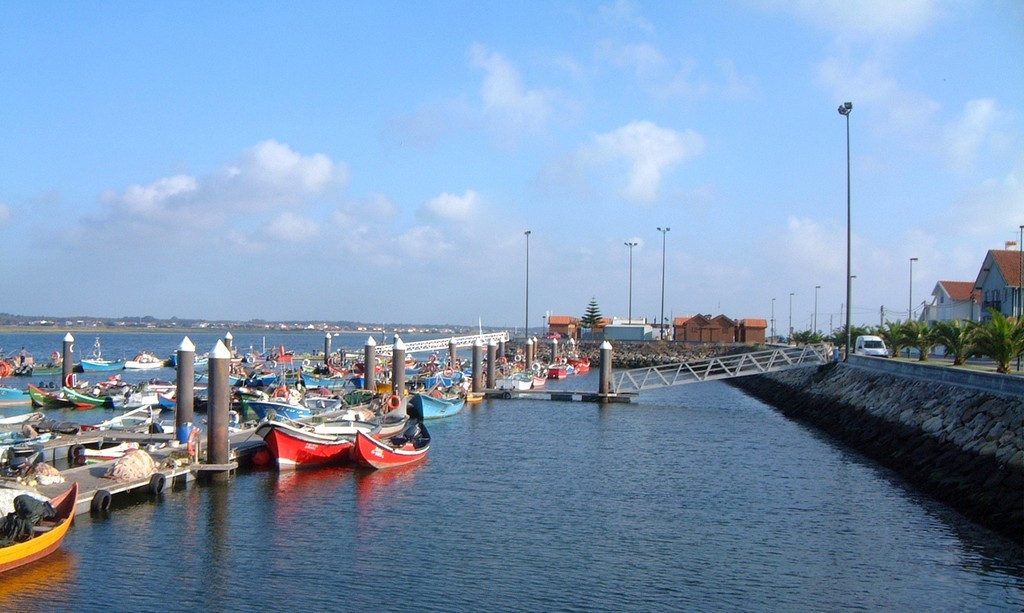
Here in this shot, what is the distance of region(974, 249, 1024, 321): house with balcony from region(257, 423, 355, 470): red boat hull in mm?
49893

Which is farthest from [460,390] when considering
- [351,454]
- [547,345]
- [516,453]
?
[547,345]

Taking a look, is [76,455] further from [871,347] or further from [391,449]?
[871,347]

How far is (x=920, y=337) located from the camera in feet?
176

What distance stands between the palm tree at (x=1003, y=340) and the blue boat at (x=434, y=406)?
84.2 ft

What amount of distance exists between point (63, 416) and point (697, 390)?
4719cm

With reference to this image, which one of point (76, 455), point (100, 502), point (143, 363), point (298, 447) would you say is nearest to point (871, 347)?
point (298, 447)

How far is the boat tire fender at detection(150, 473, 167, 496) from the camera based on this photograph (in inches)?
933

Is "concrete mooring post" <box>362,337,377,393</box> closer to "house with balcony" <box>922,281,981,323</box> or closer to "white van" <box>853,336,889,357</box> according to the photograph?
"white van" <box>853,336,889,357</box>

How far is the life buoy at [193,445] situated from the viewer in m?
26.0

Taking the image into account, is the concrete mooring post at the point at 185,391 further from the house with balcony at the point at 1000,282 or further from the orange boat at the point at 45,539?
the house with balcony at the point at 1000,282

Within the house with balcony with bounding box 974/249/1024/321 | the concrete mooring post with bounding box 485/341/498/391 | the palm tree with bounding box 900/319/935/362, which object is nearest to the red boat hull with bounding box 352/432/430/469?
the concrete mooring post with bounding box 485/341/498/391

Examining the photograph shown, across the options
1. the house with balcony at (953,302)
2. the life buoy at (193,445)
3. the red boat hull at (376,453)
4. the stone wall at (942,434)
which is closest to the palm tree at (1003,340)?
the stone wall at (942,434)

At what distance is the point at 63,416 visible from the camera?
44.4 m

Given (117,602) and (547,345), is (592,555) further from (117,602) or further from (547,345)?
(547,345)
